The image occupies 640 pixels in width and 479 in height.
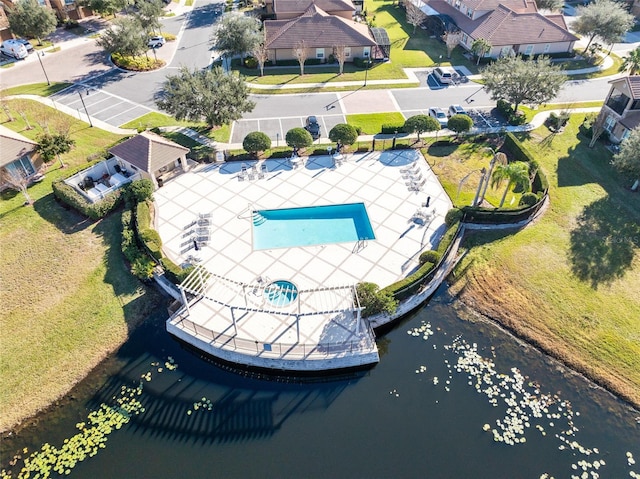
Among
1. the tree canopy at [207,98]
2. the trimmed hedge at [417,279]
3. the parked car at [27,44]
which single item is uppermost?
the tree canopy at [207,98]

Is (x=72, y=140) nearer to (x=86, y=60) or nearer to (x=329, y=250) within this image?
(x=86, y=60)

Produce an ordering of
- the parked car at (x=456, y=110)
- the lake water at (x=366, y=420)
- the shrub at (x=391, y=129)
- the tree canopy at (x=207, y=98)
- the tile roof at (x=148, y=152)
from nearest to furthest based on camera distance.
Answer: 1. the lake water at (x=366, y=420)
2. the tile roof at (x=148, y=152)
3. the tree canopy at (x=207, y=98)
4. the shrub at (x=391, y=129)
5. the parked car at (x=456, y=110)

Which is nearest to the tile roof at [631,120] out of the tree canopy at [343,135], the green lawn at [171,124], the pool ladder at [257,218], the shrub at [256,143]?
the tree canopy at [343,135]

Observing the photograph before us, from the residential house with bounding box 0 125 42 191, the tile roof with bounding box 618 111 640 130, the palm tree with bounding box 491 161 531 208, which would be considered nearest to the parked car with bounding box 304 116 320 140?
the palm tree with bounding box 491 161 531 208

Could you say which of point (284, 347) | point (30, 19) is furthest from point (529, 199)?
point (30, 19)

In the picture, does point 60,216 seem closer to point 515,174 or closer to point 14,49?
point 515,174

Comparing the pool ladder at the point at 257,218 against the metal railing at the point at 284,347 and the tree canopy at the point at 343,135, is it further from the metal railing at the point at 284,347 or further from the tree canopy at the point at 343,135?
the tree canopy at the point at 343,135

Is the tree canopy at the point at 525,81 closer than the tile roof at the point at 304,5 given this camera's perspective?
Yes
